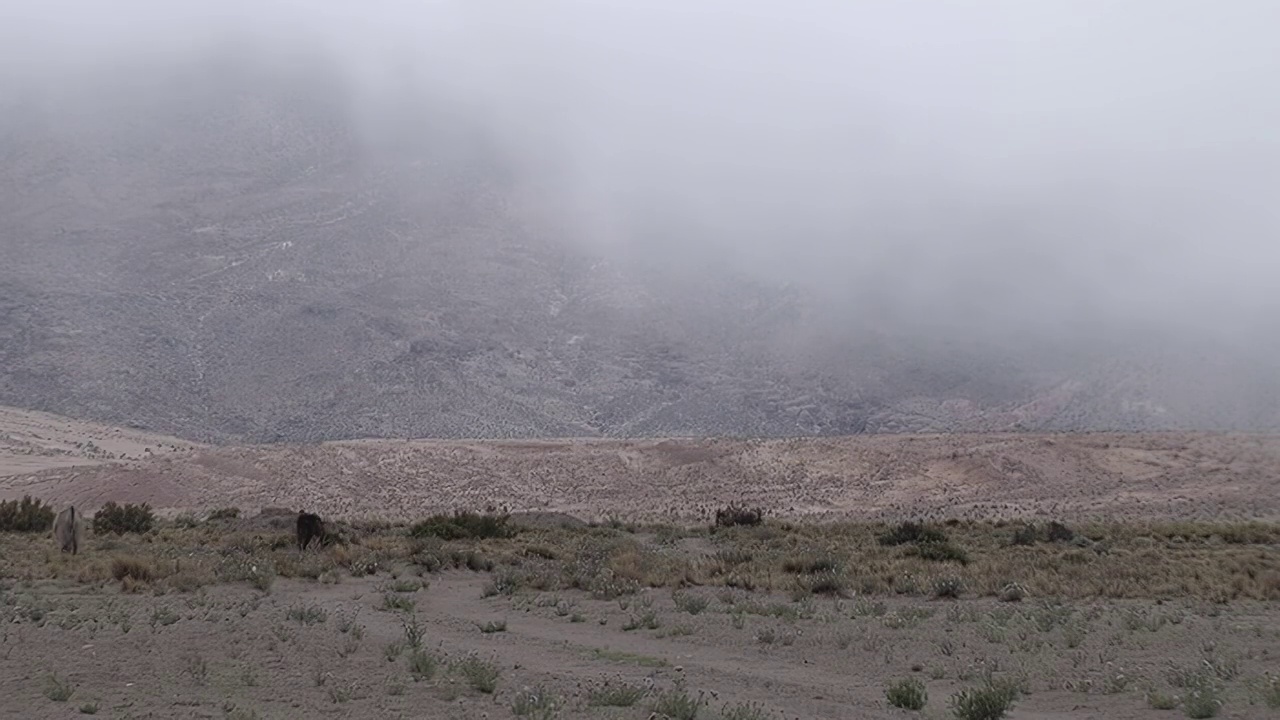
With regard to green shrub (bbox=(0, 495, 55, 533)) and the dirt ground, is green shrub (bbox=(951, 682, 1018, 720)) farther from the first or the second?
green shrub (bbox=(0, 495, 55, 533))

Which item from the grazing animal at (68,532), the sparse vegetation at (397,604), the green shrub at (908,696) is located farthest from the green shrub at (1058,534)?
the grazing animal at (68,532)

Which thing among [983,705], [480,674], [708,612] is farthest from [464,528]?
[983,705]

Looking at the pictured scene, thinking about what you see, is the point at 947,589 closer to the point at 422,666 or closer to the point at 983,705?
Result: the point at 983,705

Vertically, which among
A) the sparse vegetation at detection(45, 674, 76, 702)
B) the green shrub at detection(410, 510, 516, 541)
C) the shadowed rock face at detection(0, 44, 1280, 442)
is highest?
the shadowed rock face at detection(0, 44, 1280, 442)

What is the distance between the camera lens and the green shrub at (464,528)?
2747cm

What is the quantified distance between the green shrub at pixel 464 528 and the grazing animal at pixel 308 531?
3.60m

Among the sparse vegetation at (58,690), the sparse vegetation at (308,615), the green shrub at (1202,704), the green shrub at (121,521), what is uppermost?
the green shrub at (121,521)

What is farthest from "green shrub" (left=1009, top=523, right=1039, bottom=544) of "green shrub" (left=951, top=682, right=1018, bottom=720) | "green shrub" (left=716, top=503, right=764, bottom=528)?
"green shrub" (left=951, top=682, right=1018, bottom=720)

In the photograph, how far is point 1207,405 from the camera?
2955 inches

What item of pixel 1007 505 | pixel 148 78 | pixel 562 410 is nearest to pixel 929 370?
pixel 562 410

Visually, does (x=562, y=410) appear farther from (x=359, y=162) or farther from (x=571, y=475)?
(x=359, y=162)

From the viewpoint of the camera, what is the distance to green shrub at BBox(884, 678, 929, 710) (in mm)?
10094

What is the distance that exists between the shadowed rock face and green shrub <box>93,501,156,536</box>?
1769 inches

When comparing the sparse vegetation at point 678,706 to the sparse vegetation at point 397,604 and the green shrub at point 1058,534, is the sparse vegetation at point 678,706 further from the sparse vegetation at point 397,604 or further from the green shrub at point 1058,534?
the green shrub at point 1058,534
